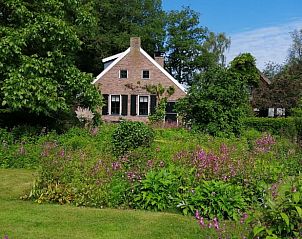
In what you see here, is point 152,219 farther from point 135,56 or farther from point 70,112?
point 135,56

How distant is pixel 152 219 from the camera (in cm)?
623

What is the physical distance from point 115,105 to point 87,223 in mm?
28174

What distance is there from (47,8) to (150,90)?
714 inches

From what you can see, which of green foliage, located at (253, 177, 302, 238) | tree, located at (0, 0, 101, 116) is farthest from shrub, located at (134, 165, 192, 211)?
tree, located at (0, 0, 101, 116)

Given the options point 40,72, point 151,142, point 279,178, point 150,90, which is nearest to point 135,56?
point 150,90

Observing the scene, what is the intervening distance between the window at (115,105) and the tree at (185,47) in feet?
58.7

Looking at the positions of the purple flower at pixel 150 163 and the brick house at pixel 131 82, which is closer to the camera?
the purple flower at pixel 150 163

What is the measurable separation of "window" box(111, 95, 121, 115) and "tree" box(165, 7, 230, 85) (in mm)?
17882

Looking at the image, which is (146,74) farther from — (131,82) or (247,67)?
(247,67)

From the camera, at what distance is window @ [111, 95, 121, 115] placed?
33.9m

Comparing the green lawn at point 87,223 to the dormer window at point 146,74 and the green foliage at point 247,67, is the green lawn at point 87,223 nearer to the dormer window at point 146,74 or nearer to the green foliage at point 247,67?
the dormer window at point 146,74

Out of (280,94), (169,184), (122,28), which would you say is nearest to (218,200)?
(169,184)

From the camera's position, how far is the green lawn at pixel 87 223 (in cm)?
558

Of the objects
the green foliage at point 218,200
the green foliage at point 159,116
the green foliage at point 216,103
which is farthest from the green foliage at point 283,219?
the green foliage at point 159,116
